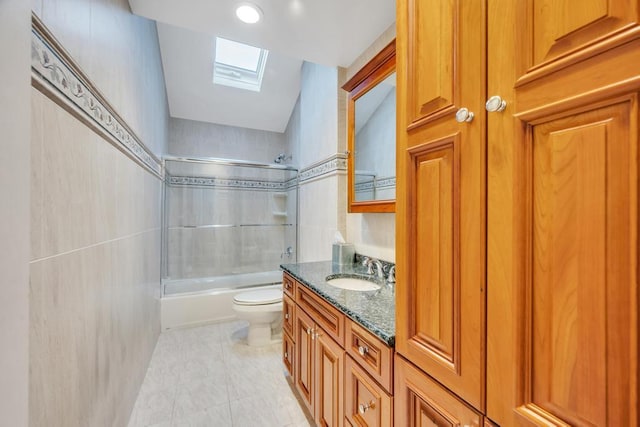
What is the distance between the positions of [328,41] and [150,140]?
1517mm

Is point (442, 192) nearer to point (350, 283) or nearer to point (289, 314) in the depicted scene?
point (350, 283)

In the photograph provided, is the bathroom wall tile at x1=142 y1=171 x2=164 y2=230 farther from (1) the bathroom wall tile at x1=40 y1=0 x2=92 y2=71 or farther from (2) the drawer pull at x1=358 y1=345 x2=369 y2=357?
(2) the drawer pull at x1=358 y1=345 x2=369 y2=357

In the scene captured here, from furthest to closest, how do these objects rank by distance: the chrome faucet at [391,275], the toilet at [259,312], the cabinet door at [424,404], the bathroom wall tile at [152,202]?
the toilet at [259,312] → the bathroom wall tile at [152,202] → the chrome faucet at [391,275] → the cabinet door at [424,404]

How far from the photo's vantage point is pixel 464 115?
59 centimetres

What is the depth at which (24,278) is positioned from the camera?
588mm

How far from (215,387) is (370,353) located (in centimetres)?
134

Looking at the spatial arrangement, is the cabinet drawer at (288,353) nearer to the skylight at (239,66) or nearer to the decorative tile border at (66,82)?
the decorative tile border at (66,82)

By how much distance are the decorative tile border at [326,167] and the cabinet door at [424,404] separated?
4.88ft

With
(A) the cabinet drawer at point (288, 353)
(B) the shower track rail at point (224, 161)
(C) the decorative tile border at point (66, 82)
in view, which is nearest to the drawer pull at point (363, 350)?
(A) the cabinet drawer at point (288, 353)

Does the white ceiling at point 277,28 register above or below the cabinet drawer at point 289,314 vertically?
above

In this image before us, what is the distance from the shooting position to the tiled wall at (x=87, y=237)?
0.70 m

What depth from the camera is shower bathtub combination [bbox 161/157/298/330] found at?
9.06 feet

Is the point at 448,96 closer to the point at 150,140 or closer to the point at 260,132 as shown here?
the point at 150,140

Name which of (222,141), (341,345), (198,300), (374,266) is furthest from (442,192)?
(222,141)
